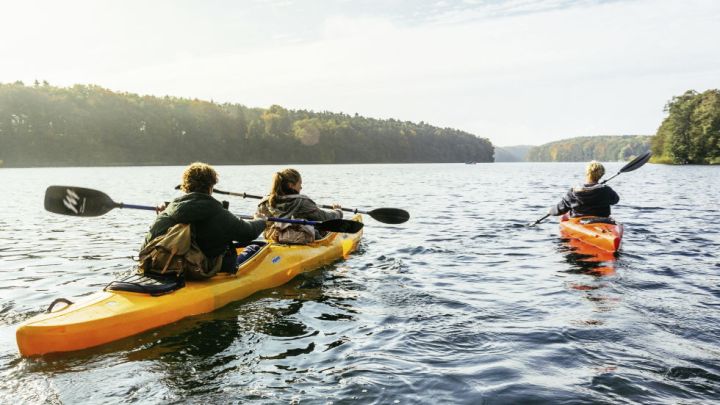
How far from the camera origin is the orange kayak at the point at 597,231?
10375mm

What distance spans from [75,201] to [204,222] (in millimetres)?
2505

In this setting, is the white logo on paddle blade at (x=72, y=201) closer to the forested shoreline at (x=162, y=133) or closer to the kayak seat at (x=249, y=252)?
the kayak seat at (x=249, y=252)

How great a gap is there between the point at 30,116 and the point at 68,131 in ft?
19.3

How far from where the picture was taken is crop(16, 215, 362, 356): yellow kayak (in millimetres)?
5129

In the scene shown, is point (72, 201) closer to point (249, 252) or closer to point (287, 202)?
point (249, 252)

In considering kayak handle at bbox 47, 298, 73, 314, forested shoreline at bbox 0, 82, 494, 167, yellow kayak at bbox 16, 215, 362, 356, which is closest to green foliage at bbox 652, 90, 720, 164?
forested shoreline at bbox 0, 82, 494, 167

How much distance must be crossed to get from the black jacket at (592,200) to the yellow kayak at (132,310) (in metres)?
7.13

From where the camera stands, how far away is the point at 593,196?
11.7m

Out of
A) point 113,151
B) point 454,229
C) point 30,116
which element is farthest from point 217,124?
point 454,229

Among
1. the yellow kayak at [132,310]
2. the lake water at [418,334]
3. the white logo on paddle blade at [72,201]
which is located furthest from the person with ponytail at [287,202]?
the white logo on paddle blade at [72,201]

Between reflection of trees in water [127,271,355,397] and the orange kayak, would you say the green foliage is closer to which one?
the orange kayak

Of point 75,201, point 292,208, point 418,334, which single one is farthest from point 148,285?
point 292,208

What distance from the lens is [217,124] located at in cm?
11606

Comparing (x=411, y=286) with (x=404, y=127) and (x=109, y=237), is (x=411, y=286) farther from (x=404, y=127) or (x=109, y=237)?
(x=404, y=127)
